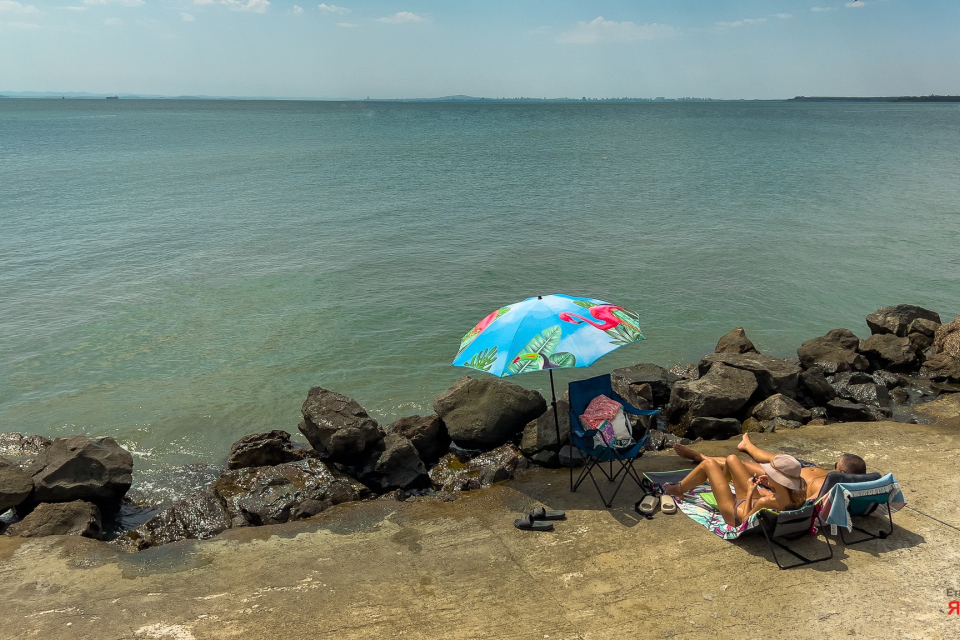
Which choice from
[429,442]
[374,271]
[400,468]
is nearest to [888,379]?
[429,442]

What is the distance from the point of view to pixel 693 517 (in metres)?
6.91

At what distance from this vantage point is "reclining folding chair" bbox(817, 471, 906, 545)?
6141mm

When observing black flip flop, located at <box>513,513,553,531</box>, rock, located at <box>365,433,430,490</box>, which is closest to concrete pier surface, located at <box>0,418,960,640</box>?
black flip flop, located at <box>513,513,553,531</box>

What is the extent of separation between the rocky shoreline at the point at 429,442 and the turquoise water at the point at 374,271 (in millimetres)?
1774

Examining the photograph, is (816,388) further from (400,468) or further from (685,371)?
(400,468)

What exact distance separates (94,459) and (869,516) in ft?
29.6

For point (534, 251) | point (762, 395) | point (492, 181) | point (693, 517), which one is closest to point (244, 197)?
point (492, 181)

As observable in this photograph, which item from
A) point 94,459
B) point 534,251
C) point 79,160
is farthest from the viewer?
point 79,160

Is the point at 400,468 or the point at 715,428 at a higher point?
the point at 715,428

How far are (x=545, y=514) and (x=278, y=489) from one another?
135 inches

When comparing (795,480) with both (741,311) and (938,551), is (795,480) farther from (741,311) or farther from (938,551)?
(741,311)

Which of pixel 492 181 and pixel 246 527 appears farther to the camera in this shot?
pixel 492 181

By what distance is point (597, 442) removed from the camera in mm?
7555

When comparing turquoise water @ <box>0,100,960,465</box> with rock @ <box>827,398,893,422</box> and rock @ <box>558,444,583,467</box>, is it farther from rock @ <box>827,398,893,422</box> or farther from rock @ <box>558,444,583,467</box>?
rock @ <box>558,444,583,467</box>
